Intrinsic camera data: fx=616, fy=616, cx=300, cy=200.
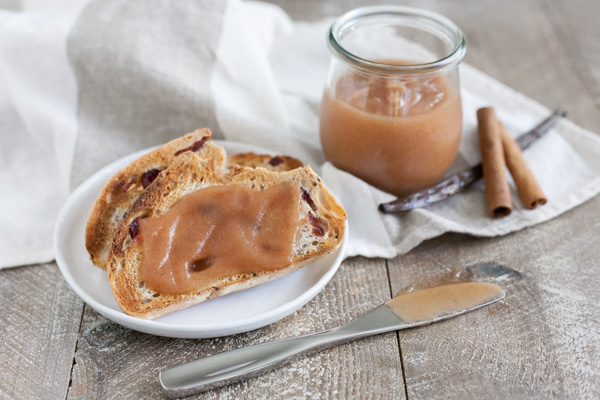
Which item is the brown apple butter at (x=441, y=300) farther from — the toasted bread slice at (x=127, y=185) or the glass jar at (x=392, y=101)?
the toasted bread slice at (x=127, y=185)

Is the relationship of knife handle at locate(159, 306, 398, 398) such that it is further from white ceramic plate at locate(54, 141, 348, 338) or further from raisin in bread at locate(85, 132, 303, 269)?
raisin in bread at locate(85, 132, 303, 269)

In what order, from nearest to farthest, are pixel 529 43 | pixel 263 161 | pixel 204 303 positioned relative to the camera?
pixel 204 303, pixel 263 161, pixel 529 43

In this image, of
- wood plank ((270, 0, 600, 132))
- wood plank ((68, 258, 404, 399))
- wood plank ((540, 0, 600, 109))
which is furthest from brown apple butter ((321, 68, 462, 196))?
wood plank ((540, 0, 600, 109))

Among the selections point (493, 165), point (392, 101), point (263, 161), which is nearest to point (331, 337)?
point (263, 161)

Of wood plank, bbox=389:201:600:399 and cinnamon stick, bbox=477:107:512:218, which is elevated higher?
cinnamon stick, bbox=477:107:512:218

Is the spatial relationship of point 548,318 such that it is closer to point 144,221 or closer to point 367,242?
point 367,242

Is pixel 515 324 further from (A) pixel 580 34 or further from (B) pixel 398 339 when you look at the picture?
(A) pixel 580 34
